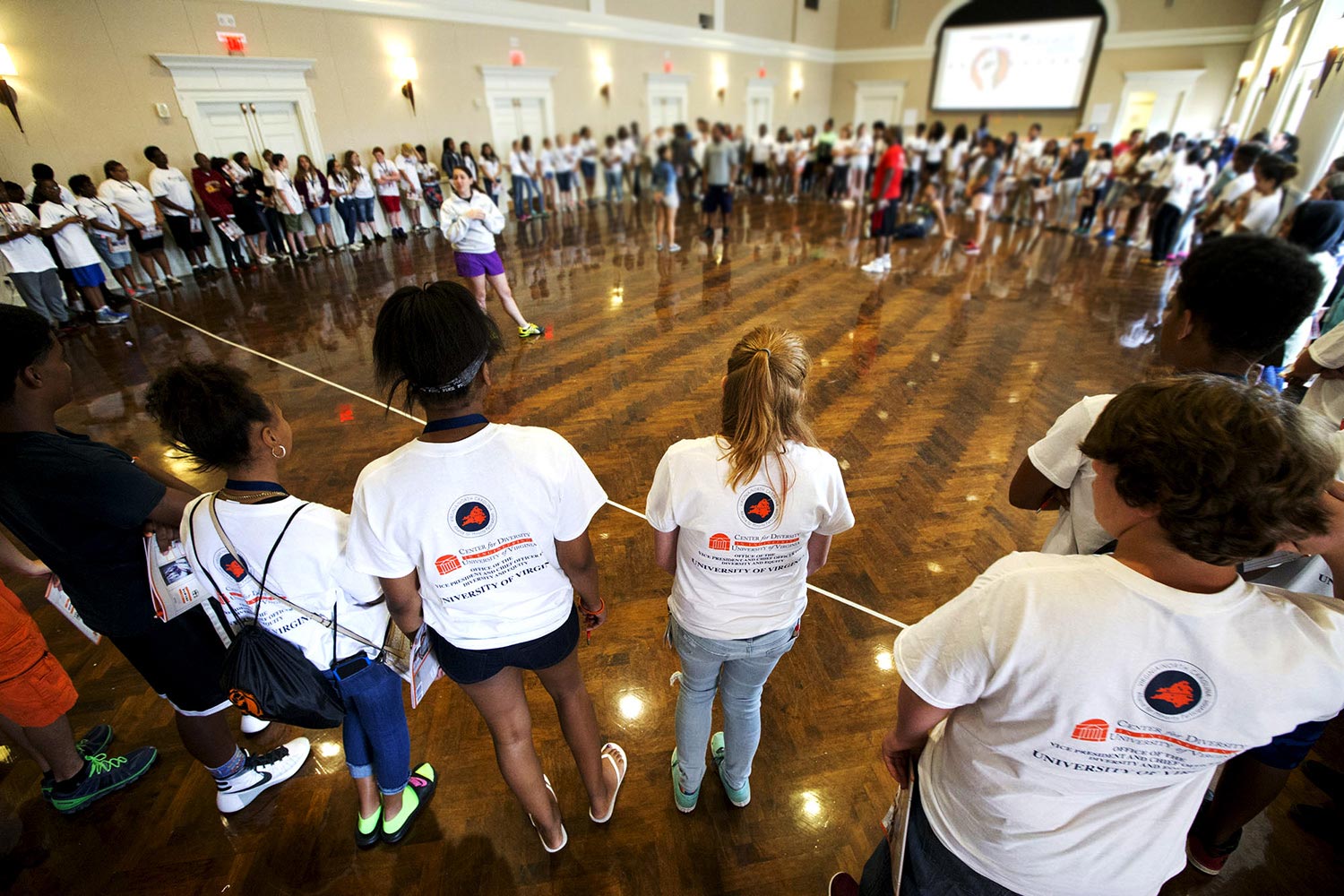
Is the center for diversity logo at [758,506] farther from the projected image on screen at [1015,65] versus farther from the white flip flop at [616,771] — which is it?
the projected image on screen at [1015,65]

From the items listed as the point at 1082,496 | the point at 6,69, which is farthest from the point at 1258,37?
the point at 6,69

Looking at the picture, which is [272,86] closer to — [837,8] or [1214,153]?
[1214,153]

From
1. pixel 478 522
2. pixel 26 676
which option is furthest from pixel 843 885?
pixel 26 676

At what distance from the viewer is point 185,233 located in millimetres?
7738

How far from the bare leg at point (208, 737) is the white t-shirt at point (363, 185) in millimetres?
9540

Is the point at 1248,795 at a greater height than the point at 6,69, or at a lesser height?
lesser

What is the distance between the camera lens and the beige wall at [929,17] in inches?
522

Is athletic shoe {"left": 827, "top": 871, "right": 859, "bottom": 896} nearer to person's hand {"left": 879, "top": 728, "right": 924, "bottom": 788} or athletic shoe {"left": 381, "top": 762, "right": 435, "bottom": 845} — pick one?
person's hand {"left": 879, "top": 728, "right": 924, "bottom": 788}

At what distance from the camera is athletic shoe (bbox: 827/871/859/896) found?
1.53m

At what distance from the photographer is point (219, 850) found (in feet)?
5.86

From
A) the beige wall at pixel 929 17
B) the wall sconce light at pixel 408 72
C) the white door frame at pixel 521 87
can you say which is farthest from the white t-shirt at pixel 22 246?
the beige wall at pixel 929 17

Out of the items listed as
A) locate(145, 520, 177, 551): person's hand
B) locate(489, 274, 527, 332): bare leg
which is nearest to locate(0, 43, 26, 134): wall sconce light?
locate(489, 274, 527, 332): bare leg

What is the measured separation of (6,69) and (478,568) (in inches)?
370

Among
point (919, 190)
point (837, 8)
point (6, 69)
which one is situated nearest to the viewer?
point (6, 69)
